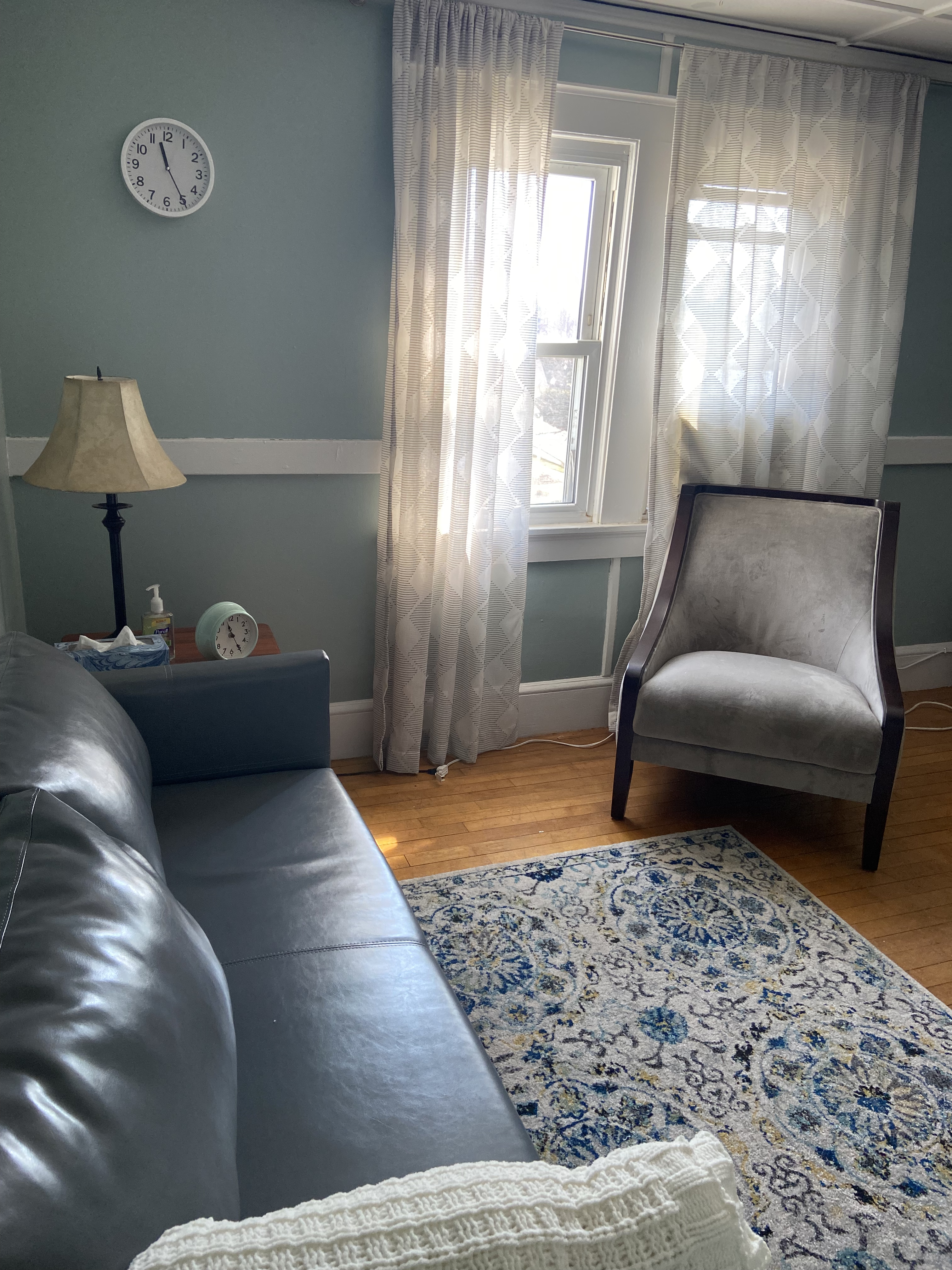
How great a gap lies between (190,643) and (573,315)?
1.62 meters

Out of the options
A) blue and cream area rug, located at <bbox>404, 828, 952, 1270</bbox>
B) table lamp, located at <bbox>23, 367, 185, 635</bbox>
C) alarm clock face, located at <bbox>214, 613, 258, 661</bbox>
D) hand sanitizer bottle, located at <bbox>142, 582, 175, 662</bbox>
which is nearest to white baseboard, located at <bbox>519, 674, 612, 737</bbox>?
blue and cream area rug, located at <bbox>404, 828, 952, 1270</bbox>

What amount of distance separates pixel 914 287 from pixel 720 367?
3.12 ft

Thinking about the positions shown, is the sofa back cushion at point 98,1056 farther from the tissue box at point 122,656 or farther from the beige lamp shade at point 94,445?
the beige lamp shade at point 94,445

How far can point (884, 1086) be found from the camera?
1742 millimetres

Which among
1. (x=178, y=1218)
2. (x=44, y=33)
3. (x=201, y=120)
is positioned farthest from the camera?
(x=201, y=120)

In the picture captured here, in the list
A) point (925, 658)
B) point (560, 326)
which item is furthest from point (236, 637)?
point (925, 658)

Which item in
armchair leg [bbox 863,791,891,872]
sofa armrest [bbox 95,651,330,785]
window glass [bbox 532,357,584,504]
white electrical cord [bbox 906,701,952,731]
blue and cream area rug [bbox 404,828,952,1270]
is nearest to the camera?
blue and cream area rug [bbox 404,828,952,1270]

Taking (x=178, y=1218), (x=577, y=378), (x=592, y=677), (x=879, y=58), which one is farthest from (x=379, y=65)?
(x=178, y=1218)

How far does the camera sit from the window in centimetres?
288

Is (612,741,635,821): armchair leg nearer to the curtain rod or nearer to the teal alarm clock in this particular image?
the teal alarm clock

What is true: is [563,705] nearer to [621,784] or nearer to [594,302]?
[621,784]

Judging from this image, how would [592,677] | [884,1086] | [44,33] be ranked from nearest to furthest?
[884,1086] < [44,33] < [592,677]

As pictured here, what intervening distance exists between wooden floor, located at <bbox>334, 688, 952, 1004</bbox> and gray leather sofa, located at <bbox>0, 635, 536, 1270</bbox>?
0.74 meters

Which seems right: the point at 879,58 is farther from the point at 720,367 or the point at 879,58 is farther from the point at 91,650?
the point at 91,650
